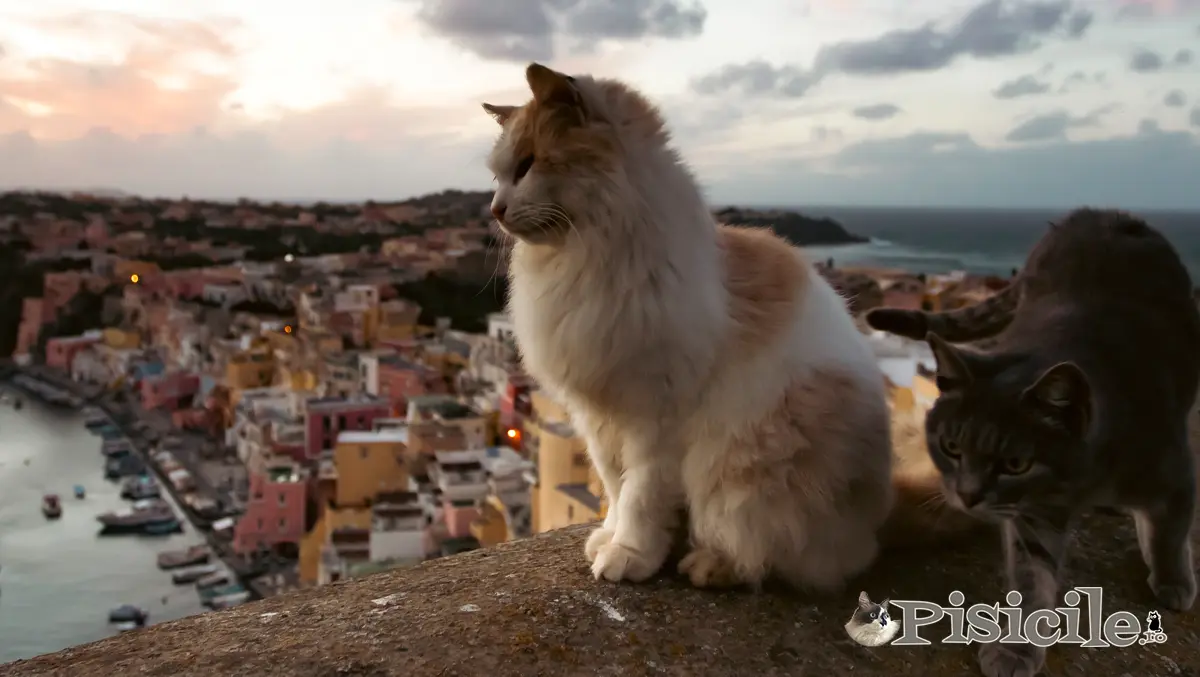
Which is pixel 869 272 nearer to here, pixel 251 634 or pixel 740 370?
pixel 740 370

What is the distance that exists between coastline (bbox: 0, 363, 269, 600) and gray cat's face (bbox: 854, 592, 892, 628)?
3.04 meters

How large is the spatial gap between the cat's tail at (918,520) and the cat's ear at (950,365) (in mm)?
466

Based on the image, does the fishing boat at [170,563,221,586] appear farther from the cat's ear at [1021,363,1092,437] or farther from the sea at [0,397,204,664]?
the cat's ear at [1021,363,1092,437]

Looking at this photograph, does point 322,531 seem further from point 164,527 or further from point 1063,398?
point 1063,398

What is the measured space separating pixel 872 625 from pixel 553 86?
103 cm

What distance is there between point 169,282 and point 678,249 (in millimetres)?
4277

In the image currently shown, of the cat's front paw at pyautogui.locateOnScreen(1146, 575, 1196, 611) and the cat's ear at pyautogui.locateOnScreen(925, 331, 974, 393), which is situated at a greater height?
the cat's ear at pyautogui.locateOnScreen(925, 331, 974, 393)

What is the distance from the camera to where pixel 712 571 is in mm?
1363

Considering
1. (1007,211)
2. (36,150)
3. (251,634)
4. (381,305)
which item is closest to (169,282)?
(36,150)

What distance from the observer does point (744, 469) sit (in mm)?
1285

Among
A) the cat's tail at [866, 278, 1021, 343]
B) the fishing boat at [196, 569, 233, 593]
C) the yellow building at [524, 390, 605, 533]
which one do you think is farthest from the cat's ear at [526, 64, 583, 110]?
the fishing boat at [196, 569, 233, 593]

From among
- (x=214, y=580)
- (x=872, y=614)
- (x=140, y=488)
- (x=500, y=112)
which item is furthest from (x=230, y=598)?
(x=872, y=614)

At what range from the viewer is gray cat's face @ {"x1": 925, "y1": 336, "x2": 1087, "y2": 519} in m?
0.92

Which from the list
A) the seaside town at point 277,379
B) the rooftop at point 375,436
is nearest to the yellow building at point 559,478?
the seaside town at point 277,379
